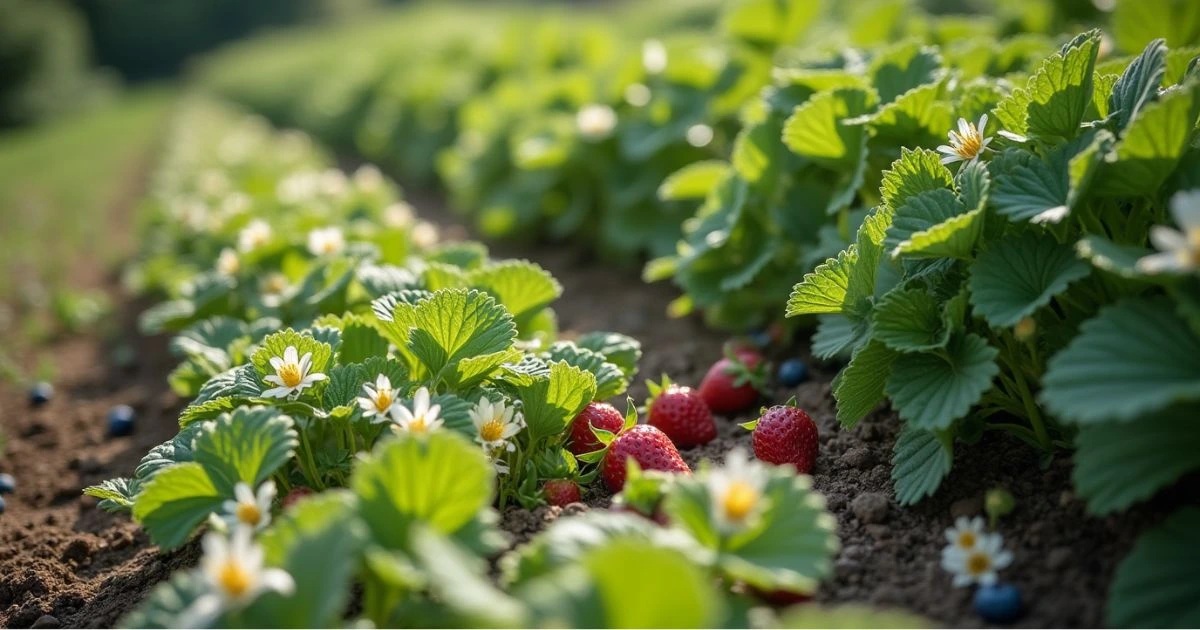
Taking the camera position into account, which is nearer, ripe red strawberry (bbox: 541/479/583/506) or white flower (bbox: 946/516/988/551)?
white flower (bbox: 946/516/988/551)

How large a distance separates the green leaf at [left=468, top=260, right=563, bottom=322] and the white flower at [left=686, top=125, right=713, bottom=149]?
5.22ft

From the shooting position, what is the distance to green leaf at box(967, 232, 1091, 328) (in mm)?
1707

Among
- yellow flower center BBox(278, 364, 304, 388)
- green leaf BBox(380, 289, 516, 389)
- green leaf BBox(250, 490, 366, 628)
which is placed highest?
green leaf BBox(380, 289, 516, 389)

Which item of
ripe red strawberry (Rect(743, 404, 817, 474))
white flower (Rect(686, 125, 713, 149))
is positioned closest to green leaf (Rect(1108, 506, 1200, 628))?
ripe red strawberry (Rect(743, 404, 817, 474))

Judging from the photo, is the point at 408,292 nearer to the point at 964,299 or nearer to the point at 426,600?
the point at 426,600

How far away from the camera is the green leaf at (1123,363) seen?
55.1 inches

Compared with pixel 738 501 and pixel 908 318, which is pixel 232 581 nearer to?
pixel 738 501

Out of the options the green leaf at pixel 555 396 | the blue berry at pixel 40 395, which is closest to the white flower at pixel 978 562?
the green leaf at pixel 555 396

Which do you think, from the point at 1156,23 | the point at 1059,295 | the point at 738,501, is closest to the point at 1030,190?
the point at 1059,295

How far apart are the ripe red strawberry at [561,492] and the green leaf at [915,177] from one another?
94 cm

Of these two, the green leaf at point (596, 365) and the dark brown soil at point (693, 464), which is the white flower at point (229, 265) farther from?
the green leaf at point (596, 365)

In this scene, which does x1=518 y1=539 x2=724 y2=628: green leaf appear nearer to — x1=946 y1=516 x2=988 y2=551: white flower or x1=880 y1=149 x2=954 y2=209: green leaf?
x1=946 y1=516 x2=988 y2=551: white flower

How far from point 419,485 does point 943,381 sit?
3.42 feet

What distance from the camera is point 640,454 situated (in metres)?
1.99
